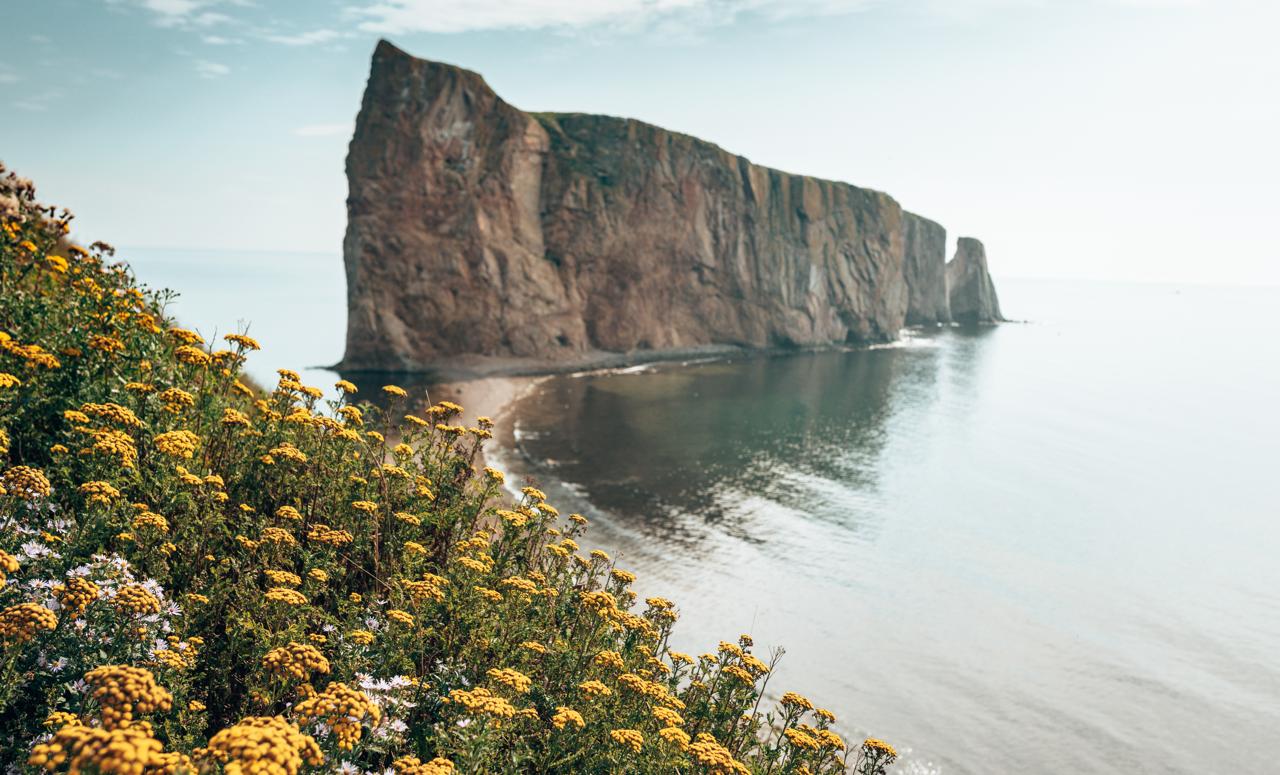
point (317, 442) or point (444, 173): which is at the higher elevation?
point (444, 173)

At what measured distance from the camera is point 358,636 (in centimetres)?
510

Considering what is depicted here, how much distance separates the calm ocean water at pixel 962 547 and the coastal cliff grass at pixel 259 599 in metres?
1.64

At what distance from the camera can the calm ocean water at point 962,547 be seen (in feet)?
53.4

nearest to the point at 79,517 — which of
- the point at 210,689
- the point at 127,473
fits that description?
the point at 127,473

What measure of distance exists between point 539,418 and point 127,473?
36.7 metres

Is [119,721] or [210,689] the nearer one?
[119,721]

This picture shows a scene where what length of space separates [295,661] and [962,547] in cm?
2825

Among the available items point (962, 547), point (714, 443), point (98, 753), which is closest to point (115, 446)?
point (98, 753)

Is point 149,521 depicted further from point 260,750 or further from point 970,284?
point 970,284

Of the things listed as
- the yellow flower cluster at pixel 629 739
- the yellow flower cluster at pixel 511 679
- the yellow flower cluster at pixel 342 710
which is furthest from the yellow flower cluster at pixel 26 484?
the yellow flower cluster at pixel 629 739

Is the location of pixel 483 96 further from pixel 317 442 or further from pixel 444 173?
pixel 317 442

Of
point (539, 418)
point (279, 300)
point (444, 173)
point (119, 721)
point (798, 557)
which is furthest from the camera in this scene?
point (279, 300)

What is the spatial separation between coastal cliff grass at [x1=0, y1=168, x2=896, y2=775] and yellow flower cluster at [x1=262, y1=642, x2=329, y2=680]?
1cm

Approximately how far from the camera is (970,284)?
15312 centimetres
